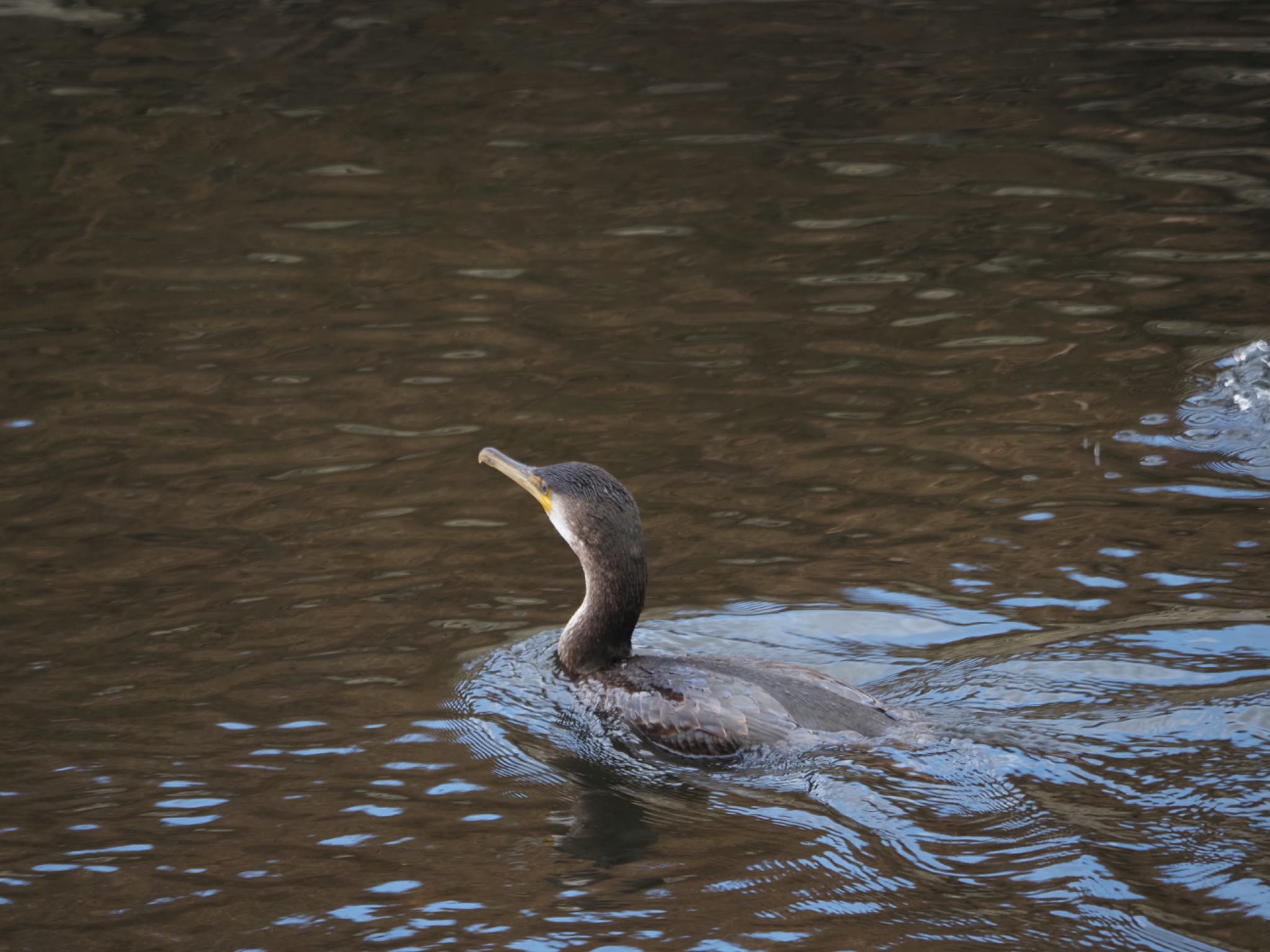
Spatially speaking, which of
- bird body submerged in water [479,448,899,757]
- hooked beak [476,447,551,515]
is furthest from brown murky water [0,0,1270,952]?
hooked beak [476,447,551,515]

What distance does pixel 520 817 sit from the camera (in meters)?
5.98

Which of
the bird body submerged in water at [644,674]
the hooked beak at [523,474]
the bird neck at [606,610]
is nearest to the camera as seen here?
the bird body submerged in water at [644,674]

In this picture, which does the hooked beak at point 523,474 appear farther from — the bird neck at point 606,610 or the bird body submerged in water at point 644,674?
the bird neck at point 606,610

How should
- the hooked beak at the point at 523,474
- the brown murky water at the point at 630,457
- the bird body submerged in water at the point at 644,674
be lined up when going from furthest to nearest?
the hooked beak at the point at 523,474
the bird body submerged in water at the point at 644,674
the brown murky water at the point at 630,457

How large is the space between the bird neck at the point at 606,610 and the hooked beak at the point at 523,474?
0.33 metres

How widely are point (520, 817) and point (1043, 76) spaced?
10.9 meters

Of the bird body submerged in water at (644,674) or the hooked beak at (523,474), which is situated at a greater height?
the hooked beak at (523,474)

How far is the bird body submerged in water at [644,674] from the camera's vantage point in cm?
627

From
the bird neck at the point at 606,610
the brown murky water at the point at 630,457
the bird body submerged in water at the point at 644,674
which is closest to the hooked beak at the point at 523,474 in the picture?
the bird body submerged in water at the point at 644,674

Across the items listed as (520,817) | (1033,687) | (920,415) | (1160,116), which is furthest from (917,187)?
(520,817)

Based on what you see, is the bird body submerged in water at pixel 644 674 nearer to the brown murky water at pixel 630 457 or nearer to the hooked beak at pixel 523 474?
the hooked beak at pixel 523 474

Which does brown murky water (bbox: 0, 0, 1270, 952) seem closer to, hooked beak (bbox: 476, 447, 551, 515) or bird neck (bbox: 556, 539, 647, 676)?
bird neck (bbox: 556, 539, 647, 676)

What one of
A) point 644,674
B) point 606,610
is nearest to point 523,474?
point 606,610

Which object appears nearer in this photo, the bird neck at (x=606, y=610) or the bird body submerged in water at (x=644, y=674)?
the bird body submerged in water at (x=644, y=674)
